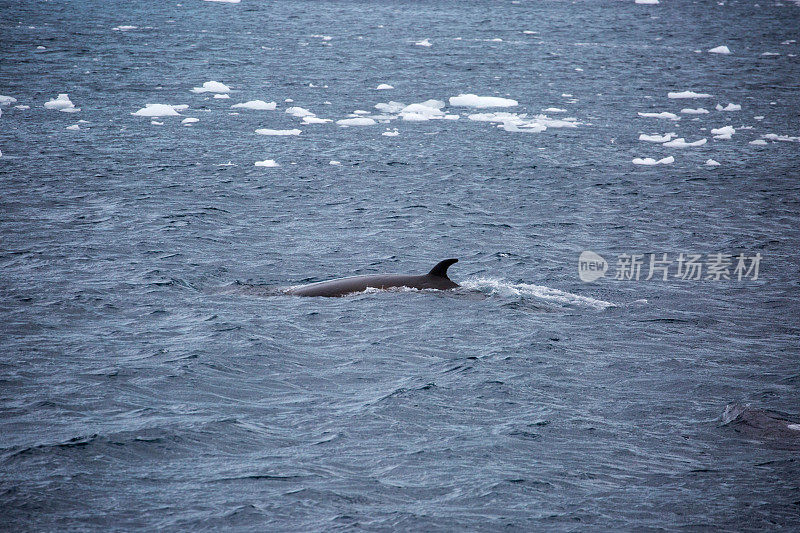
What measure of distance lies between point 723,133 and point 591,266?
15.2m

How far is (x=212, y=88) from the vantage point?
3591 centimetres

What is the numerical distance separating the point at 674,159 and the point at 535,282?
1238cm

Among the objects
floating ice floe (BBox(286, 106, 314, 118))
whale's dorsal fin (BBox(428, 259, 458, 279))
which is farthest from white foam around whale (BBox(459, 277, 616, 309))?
floating ice floe (BBox(286, 106, 314, 118))

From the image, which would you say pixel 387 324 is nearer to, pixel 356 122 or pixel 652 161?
pixel 652 161

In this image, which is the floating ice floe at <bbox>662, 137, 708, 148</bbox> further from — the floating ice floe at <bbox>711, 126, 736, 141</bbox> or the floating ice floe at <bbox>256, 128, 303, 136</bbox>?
the floating ice floe at <bbox>256, 128, 303, 136</bbox>

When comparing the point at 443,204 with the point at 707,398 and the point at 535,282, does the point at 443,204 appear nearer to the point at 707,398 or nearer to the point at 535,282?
the point at 535,282

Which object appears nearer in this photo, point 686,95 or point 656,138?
point 656,138

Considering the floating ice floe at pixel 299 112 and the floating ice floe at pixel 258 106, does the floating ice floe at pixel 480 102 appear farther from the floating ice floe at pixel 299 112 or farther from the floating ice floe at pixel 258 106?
the floating ice floe at pixel 258 106

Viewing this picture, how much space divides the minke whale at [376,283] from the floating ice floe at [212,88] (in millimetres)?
22636

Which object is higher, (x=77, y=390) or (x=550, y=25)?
(x=550, y=25)

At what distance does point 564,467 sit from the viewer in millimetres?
9492

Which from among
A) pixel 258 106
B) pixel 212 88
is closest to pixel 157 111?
pixel 258 106

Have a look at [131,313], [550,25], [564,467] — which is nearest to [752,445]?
[564,467]

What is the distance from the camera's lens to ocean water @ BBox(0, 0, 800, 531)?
889 centimetres
